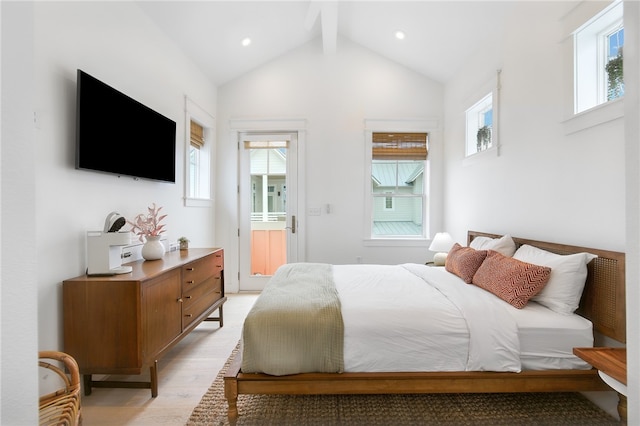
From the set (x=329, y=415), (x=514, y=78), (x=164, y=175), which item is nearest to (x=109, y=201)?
(x=164, y=175)

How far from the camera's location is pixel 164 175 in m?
2.79

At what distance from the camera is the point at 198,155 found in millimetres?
3914

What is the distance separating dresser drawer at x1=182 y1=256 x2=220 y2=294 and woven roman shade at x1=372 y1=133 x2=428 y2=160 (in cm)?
266

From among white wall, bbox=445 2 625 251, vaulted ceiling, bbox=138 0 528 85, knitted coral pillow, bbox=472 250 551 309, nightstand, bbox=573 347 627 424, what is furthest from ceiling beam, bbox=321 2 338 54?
nightstand, bbox=573 347 627 424

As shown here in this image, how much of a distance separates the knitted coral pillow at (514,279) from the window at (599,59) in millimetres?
1097

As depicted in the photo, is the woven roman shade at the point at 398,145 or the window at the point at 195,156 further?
the woven roman shade at the point at 398,145

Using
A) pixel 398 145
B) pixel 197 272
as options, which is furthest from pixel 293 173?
pixel 197 272

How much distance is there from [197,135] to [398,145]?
9.04 feet

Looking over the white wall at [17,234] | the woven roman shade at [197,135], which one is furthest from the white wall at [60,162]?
the woven roman shade at [197,135]

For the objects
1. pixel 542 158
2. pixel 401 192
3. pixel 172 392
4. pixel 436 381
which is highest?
pixel 542 158

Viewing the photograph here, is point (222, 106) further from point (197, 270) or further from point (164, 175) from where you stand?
point (197, 270)

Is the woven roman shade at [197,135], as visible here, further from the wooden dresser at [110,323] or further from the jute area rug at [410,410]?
the jute area rug at [410,410]

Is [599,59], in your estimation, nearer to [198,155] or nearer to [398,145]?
[398,145]

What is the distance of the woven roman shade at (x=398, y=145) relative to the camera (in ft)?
13.7
